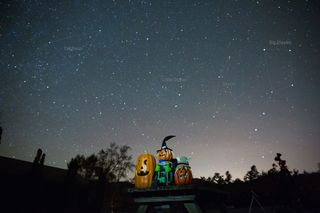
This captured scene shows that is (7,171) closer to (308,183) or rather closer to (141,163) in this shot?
(141,163)

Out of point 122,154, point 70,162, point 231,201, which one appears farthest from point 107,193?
point 231,201

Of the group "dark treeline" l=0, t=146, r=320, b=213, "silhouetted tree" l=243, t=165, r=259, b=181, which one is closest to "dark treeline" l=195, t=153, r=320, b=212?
"dark treeline" l=0, t=146, r=320, b=213

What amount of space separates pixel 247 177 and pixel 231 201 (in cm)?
2119

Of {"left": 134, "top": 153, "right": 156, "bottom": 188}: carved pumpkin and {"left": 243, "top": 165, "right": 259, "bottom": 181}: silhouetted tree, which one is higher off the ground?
{"left": 243, "top": 165, "right": 259, "bottom": 181}: silhouetted tree

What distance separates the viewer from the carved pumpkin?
16.6ft

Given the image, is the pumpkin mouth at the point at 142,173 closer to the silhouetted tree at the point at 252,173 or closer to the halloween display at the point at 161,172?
the halloween display at the point at 161,172

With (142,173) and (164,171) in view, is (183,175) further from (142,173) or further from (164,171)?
(142,173)

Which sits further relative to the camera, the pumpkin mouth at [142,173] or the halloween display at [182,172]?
the pumpkin mouth at [142,173]

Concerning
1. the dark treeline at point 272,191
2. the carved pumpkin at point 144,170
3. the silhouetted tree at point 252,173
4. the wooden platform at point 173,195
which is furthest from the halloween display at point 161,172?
the silhouetted tree at point 252,173

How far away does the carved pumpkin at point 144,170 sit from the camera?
5.06 meters

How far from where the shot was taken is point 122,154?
5084 cm

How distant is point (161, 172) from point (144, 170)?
0.46 metres

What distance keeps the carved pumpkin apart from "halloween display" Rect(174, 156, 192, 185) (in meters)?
0.58

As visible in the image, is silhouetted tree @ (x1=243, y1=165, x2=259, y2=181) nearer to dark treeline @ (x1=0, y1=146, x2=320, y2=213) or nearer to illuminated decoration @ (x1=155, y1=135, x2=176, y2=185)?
dark treeline @ (x1=0, y1=146, x2=320, y2=213)
